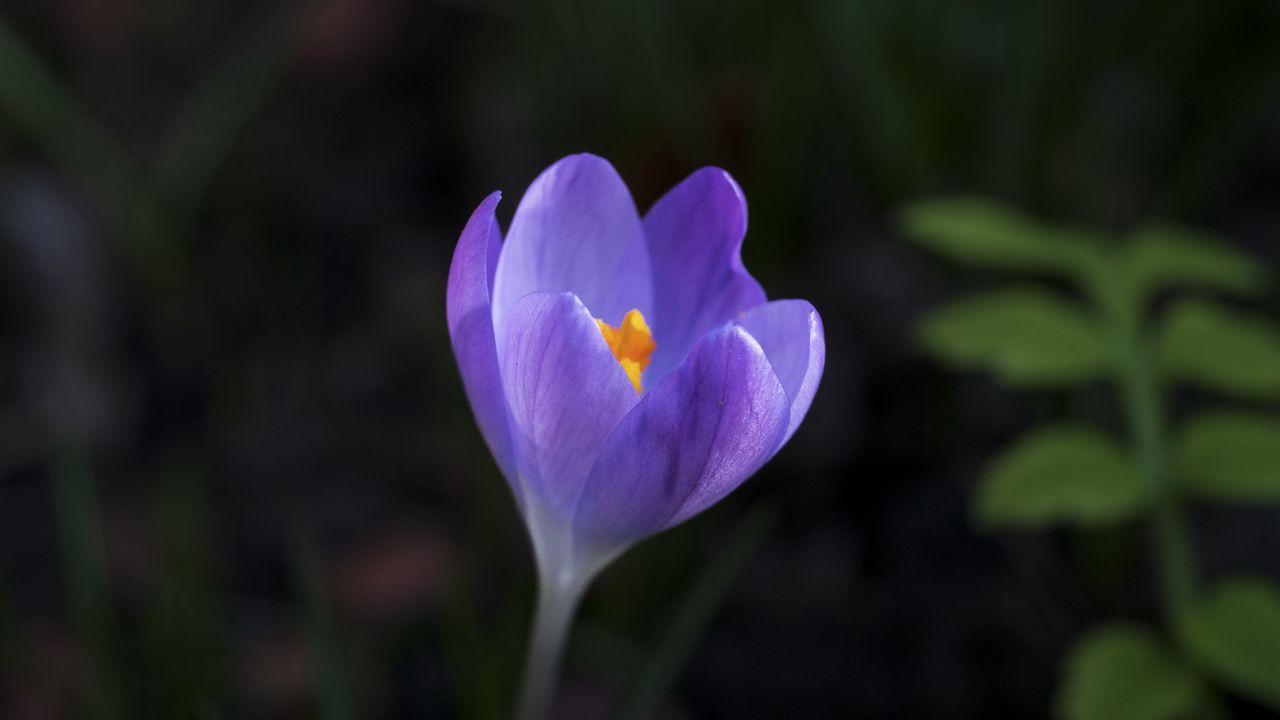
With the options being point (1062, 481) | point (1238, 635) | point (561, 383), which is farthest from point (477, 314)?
point (1238, 635)

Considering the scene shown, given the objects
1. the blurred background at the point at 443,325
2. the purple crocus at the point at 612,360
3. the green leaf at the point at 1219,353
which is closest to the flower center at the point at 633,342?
the purple crocus at the point at 612,360

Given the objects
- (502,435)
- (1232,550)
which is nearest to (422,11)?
(1232,550)

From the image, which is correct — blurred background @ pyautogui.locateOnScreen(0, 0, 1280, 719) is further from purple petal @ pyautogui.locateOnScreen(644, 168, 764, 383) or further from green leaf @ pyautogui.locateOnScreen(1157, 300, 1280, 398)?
green leaf @ pyautogui.locateOnScreen(1157, 300, 1280, 398)

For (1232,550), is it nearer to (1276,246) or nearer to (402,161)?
(1276,246)

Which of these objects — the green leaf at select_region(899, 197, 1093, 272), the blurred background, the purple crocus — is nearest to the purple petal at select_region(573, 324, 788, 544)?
the purple crocus

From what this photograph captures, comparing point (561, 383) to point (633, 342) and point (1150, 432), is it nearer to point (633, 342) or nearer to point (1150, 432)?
point (633, 342)

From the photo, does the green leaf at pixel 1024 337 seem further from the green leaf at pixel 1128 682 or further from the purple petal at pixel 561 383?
the purple petal at pixel 561 383

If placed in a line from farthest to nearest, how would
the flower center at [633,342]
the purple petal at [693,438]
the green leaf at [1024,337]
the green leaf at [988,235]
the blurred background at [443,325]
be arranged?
the blurred background at [443,325], the green leaf at [988,235], the green leaf at [1024,337], the flower center at [633,342], the purple petal at [693,438]
